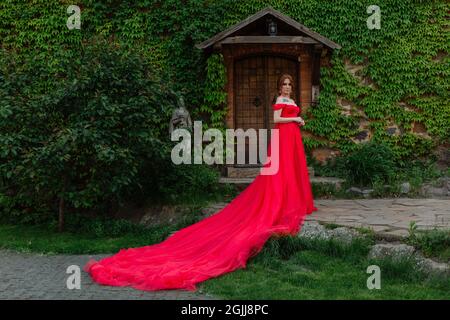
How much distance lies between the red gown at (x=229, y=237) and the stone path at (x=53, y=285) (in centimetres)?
15

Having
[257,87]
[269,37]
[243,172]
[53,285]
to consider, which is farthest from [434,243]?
[257,87]

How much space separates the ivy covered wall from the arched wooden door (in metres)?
0.50

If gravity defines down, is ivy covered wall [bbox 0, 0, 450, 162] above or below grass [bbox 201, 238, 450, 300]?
above

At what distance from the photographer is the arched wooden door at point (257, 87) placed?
11.1 metres

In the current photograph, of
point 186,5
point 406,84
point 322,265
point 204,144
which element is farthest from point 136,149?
point 406,84

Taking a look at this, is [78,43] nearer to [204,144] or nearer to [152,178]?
[204,144]

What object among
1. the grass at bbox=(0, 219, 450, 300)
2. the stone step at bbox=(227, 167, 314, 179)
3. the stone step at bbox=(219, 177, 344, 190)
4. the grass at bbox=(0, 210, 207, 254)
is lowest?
the grass at bbox=(0, 210, 207, 254)

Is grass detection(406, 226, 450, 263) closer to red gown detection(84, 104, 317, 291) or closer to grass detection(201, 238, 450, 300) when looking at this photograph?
grass detection(201, 238, 450, 300)

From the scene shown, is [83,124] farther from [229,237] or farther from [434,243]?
[434,243]

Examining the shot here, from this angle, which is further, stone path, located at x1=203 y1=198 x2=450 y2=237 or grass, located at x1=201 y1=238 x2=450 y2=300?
stone path, located at x1=203 y1=198 x2=450 y2=237

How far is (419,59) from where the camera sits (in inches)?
436

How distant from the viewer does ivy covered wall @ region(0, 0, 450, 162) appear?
11062mm

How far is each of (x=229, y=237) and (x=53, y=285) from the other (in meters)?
2.08

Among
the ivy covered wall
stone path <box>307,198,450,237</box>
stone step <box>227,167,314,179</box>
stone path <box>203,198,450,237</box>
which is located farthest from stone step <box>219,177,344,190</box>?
the ivy covered wall
